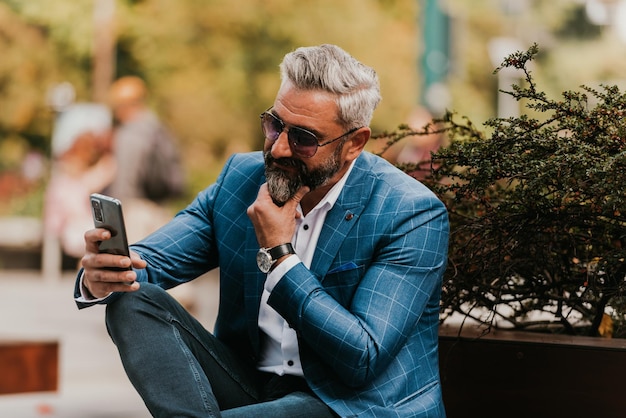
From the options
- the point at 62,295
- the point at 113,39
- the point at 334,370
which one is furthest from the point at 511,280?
the point at 113,39

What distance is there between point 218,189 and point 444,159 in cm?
72

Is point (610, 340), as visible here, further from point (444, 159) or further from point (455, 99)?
point (455, 99)

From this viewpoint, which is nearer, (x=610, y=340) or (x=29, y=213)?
(x=610, y=340)

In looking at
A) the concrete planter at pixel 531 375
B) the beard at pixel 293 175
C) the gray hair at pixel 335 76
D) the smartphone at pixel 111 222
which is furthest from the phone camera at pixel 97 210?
the concrete planter at pixel 531 375

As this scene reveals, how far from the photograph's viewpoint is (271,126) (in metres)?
3.02

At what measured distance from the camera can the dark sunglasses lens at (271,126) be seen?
9.84 feet

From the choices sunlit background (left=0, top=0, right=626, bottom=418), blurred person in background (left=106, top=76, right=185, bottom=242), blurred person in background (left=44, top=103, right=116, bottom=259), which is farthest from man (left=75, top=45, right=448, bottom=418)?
sunlit background (left=0, top=0, right=626, bottom=418)

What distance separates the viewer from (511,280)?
3.64 meters

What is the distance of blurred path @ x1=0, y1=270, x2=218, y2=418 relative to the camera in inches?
242

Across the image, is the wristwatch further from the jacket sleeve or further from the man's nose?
the man's nose

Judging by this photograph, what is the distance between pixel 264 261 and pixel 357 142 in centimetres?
49

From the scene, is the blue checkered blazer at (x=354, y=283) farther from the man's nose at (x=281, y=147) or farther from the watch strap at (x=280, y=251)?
the man's nose at (x=281, y=147)

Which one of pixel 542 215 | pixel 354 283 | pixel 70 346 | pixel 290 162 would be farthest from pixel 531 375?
pixel 70 346

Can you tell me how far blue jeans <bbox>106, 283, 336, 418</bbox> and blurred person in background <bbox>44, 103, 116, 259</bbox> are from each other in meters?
11.5
